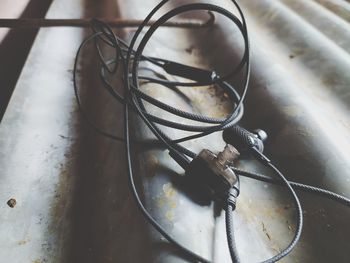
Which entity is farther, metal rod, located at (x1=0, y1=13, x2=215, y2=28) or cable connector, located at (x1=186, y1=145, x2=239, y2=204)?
metal rod, located at (x1=0, y1=13, x2=215, y2=28)

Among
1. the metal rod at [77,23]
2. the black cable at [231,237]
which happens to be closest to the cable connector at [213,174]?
the black cable at [231,237]

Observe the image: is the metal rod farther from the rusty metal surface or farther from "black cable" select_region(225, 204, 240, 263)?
"black cable" select_region(225, 204, 240, 263)

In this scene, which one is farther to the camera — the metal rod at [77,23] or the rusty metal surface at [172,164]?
the metal rod at [77,23]

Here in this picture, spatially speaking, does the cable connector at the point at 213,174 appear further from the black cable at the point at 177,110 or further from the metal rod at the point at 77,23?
the metal rod at the point at 77,23

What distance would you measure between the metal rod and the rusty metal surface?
86mm

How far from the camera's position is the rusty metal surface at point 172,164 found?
0.53m

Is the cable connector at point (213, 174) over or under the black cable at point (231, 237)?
over

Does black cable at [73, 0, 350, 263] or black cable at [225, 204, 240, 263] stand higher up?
black cable at [73, 0, 350, 263]

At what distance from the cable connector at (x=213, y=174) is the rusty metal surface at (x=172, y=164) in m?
0.03

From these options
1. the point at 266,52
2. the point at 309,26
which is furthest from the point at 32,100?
the point at 309,26

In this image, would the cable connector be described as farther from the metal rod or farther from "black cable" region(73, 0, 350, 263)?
the metal rod

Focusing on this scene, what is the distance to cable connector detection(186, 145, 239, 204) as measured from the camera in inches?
20.4

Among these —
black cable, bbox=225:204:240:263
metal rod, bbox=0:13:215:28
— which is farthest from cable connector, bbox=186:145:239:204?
metal rod, bbox=0:13:215:28

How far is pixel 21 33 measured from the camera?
1.21m
